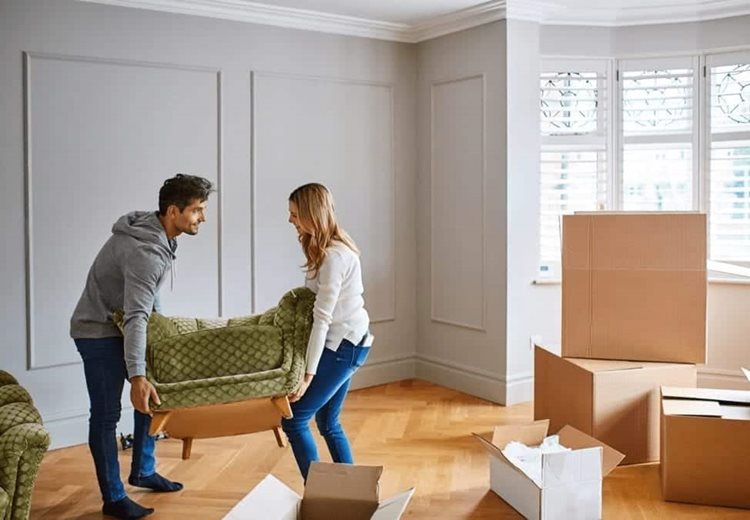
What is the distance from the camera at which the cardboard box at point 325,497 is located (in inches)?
84.2

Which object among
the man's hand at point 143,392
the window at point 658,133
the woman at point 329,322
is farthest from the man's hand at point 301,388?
the window at point 658,133

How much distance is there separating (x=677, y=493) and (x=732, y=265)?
81.4 inches

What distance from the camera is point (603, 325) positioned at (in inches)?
173

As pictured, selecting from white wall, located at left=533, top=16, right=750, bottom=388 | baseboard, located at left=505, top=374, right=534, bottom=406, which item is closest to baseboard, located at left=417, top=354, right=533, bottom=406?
baseboard, located at left=505, top=374, right=534, bottom=406

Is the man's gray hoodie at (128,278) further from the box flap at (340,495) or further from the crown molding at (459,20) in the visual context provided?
the crown molding at (459,20)

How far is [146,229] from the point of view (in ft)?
11.0

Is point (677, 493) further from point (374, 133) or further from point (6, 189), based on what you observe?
point (6, 189)

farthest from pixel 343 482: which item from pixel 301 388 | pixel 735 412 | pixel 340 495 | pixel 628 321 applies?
pixel 628 321

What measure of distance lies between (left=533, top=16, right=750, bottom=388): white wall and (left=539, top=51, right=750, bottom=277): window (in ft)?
0.26

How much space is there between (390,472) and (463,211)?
6.90 feet

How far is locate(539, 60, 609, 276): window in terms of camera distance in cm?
558

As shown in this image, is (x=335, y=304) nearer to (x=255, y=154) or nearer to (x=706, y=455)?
(x=706, y=455)

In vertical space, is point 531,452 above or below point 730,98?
below

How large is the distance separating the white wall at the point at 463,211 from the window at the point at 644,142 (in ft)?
1.29
